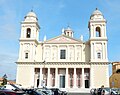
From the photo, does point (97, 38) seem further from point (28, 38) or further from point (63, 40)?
point (28, 38)

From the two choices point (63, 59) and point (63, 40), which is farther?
point (63, 40)

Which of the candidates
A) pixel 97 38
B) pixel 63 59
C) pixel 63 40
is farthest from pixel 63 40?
pixel 97 38

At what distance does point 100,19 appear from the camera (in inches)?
2238

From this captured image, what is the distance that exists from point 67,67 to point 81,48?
6.00m

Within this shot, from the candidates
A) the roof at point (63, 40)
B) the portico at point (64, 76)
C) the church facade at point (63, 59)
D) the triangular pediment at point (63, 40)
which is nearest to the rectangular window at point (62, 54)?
the church facade at point (63, 59)

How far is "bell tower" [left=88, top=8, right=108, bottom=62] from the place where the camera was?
53.7 meters

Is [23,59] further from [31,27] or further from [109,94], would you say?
[109,94]

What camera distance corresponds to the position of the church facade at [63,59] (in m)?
52.8

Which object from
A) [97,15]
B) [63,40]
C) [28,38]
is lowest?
[63,40]

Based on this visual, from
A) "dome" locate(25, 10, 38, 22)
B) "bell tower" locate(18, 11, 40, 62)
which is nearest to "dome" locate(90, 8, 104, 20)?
"bell tower" locate(18, 11, 40, 62)

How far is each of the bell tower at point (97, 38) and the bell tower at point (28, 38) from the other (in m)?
13.5

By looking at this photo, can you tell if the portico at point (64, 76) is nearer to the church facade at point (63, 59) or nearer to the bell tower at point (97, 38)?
the church facade at point (63, 59)

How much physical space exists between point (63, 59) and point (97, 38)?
946cm

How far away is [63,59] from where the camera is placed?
55531 millimetres
